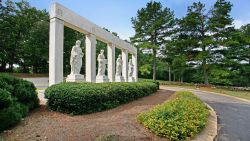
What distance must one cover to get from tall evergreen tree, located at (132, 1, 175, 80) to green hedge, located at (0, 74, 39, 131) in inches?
1035

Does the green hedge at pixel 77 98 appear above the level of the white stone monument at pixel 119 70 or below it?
below

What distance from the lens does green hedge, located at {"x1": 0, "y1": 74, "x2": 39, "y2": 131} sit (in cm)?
513

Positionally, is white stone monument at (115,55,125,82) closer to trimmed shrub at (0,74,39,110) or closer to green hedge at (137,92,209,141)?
trimmed shrub at (0,74,39,110)

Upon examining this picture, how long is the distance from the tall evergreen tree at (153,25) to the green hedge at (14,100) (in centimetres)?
2628

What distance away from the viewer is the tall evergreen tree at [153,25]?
3272 centimetres

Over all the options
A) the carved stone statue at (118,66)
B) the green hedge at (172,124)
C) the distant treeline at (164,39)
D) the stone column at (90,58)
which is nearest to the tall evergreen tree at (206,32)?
the distant treeline at (164,39)

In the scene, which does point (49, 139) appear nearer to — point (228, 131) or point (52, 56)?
point (228, 131)

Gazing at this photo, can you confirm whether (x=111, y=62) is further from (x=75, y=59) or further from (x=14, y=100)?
(x=14, y=100)

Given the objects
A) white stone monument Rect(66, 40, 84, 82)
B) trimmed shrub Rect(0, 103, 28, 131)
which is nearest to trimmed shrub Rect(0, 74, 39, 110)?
trimmed shrub Rect(0, 103, 28, 131)

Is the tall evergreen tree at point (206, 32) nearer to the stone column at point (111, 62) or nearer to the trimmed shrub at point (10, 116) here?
the stone column at point (111, 62)

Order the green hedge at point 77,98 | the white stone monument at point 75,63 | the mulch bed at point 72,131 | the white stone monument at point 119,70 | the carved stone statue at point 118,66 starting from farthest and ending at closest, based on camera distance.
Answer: the carved stone statue at point 118,66, the white stone monument at point 119,70, the white stone monument at point 75,63, the green hedge at point 77,98, the mulch bed at point 72,131

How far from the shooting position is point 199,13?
30.3 m

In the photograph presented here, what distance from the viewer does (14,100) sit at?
5.89 metres

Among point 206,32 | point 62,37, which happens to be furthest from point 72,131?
point 206,32
